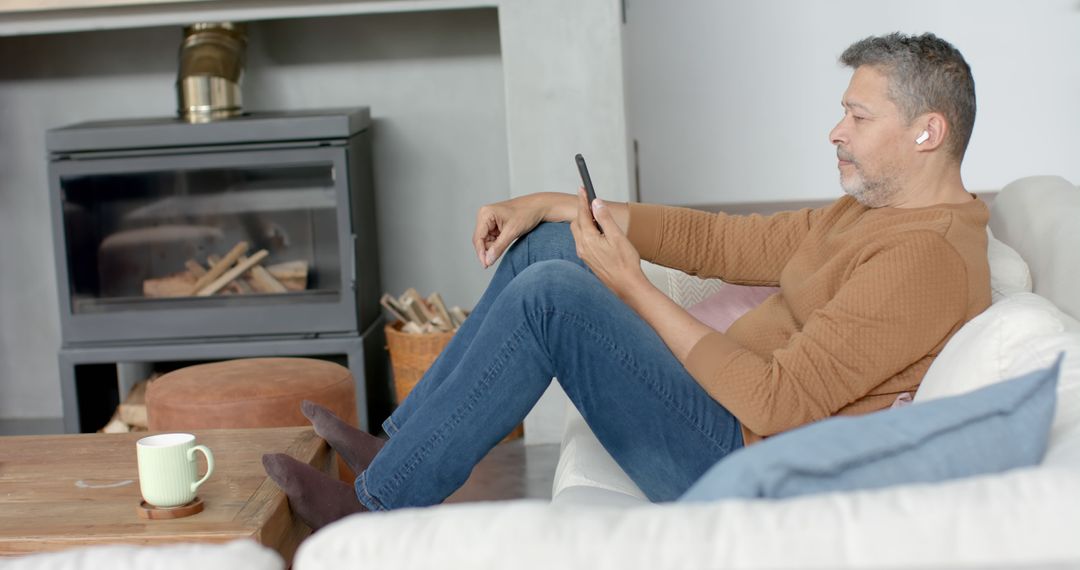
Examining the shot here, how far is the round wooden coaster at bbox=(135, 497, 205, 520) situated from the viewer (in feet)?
5.82

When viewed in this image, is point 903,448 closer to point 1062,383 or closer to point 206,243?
point 1062,383

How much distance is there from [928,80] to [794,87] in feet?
9.53

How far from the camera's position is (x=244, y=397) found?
8.77 ft

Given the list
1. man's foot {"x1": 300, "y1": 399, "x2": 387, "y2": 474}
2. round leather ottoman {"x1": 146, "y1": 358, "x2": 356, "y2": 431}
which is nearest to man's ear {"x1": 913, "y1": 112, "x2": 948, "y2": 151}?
man's foot {"x1": 300, "y1": 399, "x2": 387, "y2": 474}

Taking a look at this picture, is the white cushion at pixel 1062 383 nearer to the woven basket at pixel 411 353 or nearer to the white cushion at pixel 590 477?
the white cushion at pixel 590 477

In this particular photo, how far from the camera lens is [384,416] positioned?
3846 millimetres

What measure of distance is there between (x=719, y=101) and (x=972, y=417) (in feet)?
12.4

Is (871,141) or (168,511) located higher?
(871,141)

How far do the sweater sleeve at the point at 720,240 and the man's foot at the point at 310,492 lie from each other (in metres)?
0.75

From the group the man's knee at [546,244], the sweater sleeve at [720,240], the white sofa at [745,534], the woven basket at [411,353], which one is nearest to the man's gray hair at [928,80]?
the sweater sleeve at [720,240]

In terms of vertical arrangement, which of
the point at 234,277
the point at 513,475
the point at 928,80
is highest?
the point at 928,80

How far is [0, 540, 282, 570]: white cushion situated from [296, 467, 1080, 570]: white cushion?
0.21ft

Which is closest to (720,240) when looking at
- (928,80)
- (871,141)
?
(871,141)

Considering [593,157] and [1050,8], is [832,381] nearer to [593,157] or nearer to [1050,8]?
[593,157]
